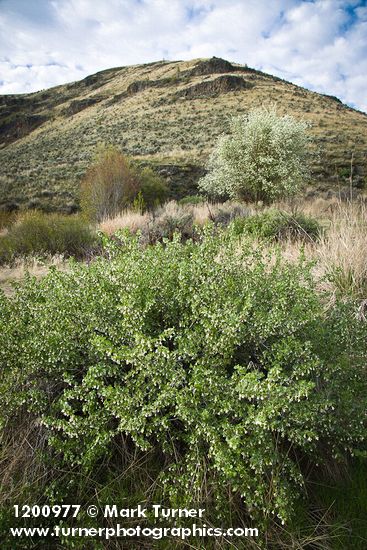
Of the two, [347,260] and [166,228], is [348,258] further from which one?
[166,228]

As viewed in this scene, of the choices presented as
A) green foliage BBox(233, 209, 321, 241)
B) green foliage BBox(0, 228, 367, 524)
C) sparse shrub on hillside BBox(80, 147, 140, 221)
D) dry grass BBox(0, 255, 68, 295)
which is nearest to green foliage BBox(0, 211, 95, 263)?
dry grass BBox(0, 255, 68, 295)

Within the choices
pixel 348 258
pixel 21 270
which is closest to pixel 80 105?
pixel 21 270

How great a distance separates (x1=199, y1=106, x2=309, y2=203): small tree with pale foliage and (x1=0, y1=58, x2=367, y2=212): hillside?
6.86 ft

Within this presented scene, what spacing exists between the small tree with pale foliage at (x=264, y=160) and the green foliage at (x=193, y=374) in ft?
52.3

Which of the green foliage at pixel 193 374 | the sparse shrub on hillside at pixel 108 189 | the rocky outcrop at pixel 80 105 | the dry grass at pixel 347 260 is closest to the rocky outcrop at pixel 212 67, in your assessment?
the rocky outcrop at pixel 80 105

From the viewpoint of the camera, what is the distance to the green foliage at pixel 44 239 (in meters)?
9.79

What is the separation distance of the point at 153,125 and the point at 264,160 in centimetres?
3510

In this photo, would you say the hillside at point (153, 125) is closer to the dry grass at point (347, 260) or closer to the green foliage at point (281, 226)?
the green foliage at point (281, 226)

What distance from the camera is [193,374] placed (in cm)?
169

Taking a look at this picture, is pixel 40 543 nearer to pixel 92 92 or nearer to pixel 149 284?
pixel 149 284

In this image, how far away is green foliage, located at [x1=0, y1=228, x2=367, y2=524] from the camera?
63.7 inches

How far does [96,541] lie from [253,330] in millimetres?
1235

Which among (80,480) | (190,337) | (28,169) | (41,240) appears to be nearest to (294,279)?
(190,337)

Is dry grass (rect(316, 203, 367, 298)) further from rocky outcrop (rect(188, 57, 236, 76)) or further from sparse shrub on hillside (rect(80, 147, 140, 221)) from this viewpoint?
rocky outcrop (rect(188, 57, 236, 76))
